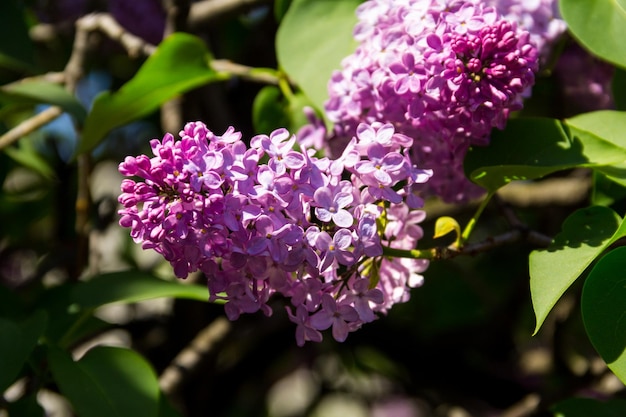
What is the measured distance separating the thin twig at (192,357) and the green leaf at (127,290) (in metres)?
0.44

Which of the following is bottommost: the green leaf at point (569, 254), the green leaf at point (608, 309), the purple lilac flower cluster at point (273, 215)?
the green leaf at point (608, 309)

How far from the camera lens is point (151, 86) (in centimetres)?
151

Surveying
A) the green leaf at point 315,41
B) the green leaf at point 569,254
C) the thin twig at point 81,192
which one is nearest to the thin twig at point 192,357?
the thin twig at point 81,192

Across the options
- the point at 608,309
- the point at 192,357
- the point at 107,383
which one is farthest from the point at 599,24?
the point at 192,357

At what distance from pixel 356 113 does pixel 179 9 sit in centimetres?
77

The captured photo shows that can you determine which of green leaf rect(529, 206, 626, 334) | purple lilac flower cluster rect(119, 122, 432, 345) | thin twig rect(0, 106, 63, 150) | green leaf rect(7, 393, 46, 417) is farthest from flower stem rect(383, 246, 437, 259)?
thin twig rect(0, 106, 63, 150)

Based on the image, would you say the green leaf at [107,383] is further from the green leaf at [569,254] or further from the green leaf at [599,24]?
the green leaf at [599,24]

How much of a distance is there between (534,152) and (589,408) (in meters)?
0.44

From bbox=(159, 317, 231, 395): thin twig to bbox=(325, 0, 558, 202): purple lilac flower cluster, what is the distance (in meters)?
0.86

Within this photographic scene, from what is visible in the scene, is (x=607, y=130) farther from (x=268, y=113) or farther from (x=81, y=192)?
(x=81, y=192)

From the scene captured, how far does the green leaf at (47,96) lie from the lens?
1.49m

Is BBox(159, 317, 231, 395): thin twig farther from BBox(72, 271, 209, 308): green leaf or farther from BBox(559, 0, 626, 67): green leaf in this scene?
BBox(559, 0, 626, 67): green leaf

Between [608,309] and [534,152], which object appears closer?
[608,309]

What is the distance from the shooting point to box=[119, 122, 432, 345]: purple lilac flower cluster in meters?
0.94
